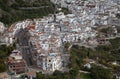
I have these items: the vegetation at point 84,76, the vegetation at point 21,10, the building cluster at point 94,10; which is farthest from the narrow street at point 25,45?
the building cluster at point 94,10

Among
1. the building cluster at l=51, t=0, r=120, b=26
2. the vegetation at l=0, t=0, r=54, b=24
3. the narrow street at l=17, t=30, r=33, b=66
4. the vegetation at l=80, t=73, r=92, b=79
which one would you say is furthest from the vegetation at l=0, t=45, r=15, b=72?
the building cluster at l=51, t=0, r=120, b=26

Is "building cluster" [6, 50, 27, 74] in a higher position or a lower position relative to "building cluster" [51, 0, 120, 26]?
lower

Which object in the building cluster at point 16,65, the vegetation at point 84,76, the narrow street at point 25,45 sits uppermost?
the narrow street at point 25,45

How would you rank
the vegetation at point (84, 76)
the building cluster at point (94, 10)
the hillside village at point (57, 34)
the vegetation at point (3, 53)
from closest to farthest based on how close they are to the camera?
the vegetation at point (3, 53), the vegetation at point (84, 76), the hillside village at point (57, 34), the building cluster at point (94, 10)

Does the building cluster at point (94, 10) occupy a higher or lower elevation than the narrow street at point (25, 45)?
higher

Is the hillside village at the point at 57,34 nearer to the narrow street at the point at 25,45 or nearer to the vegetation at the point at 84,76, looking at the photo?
the narrow street at the point at 25,45

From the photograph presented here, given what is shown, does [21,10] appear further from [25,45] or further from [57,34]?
[25,45]

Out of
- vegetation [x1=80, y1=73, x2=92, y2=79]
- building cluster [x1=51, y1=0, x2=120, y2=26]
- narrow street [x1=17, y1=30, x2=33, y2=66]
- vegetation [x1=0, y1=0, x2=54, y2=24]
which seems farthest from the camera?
building cluster [x1=51, y1=0, x2=120, y2=26]

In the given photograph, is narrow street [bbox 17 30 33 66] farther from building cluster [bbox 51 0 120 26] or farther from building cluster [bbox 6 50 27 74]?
building cluster [bbox 51 0 120 26]

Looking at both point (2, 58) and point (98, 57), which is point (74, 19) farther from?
point (2, 58)

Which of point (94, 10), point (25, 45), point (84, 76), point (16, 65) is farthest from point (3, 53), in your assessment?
point (94, 10)

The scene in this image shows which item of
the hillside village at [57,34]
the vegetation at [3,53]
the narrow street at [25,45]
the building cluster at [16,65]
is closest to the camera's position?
the vegetation at [3,53]

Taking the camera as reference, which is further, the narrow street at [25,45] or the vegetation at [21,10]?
the vegetation at [21,10]
